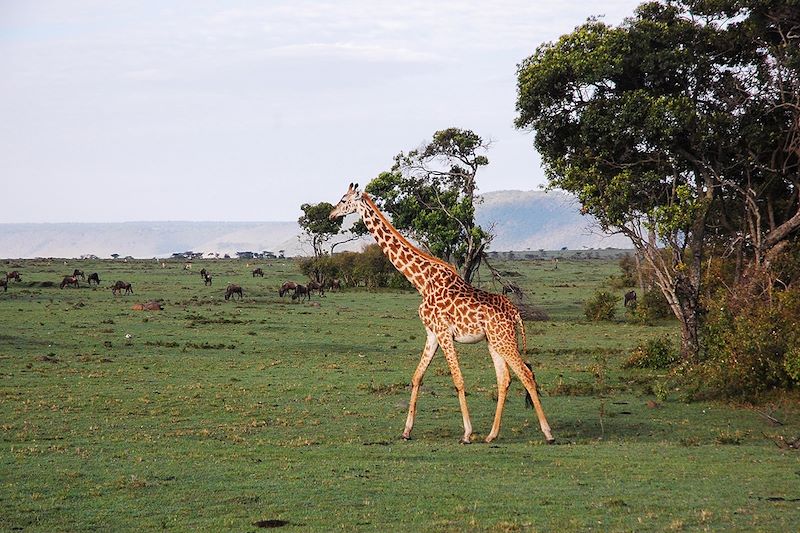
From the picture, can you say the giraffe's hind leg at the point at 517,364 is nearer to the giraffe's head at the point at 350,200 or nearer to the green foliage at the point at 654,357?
the giraffe's head at the point at 350,200

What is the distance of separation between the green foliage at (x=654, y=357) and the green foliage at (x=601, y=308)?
17.3m

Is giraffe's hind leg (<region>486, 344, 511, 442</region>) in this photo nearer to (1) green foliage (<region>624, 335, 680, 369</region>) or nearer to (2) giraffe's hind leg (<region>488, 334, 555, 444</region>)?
(2) giraffe's hind leg (<region>488, 334, 555, 444</region>)

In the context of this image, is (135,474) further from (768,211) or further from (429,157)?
(429,157)

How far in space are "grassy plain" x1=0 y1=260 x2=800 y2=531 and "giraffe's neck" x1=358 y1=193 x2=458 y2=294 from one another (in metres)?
2.90

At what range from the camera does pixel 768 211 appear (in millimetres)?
24766

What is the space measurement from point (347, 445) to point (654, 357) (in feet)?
44.0

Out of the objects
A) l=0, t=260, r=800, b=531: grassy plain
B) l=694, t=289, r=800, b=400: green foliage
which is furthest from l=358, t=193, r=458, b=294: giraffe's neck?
l=694, t=289, r=800, b=400: green foliage

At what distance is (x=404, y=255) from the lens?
61.7 feet

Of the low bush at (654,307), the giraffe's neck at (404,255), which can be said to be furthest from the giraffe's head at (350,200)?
the low bush at (654,307)

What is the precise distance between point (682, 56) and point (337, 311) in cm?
2871

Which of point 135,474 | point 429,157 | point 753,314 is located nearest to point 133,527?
point 135,474

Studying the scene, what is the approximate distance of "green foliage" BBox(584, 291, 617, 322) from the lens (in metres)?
45.3

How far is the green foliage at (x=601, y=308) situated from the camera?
45281mm

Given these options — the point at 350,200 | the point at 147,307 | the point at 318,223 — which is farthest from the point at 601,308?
the point at 318,223
